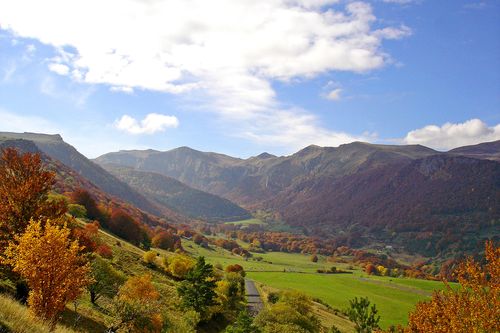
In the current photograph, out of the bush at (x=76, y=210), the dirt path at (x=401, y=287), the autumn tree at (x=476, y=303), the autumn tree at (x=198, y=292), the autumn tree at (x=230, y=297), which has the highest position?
the autumn tree at (x=476, y=303)

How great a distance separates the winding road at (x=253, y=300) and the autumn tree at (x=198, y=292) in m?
22.3

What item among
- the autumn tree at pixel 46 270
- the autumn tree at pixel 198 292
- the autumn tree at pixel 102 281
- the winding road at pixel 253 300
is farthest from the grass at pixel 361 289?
the autumn tree at pixel 46 270

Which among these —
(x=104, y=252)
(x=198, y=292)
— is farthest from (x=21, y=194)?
(x=104, y=252)

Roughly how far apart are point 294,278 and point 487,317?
5580 inches

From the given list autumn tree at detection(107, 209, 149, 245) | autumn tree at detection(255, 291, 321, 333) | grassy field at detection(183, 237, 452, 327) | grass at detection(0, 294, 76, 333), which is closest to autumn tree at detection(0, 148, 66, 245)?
grass at detection(0, 294, 76, 333)

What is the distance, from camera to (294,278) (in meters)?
159

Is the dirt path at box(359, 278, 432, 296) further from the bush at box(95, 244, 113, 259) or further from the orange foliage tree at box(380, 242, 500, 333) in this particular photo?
the orange foliage tree at box(380, 242, 500, 333)

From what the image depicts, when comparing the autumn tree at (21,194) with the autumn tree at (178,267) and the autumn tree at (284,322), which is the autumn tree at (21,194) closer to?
the autumn tree at (284,322)

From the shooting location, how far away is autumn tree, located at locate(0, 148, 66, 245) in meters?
32.3

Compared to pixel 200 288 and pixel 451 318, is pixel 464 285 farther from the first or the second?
pixel 200 288

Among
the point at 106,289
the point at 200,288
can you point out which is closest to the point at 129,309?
the point at 106,289

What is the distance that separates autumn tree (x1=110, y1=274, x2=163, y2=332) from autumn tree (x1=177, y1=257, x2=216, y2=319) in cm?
1352

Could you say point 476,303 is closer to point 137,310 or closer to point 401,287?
point 137,310

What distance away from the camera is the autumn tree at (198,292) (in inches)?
2574
